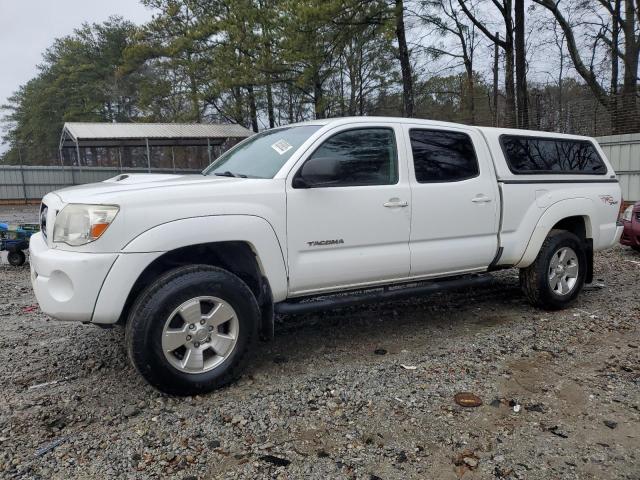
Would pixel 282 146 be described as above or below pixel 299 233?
above

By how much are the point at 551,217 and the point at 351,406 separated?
2965 millimetres

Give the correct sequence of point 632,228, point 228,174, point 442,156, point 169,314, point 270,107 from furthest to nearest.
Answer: point 270,107
point 632,228
point 442,156
point 228,174
point 169,314

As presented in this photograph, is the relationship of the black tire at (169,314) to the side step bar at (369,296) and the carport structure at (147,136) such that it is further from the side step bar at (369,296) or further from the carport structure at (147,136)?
the carport structure at (147,136)

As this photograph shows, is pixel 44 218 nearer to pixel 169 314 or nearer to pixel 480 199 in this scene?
pixel 169 314

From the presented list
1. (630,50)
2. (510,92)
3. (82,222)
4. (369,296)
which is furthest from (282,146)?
(630,50)

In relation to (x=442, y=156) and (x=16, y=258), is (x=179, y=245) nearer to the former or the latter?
(x=442, y=156)

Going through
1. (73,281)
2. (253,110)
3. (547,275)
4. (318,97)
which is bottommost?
(547,275)

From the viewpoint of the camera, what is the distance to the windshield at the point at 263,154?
3.65m

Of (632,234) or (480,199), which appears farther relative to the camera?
(632,234)

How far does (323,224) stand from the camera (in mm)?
3482

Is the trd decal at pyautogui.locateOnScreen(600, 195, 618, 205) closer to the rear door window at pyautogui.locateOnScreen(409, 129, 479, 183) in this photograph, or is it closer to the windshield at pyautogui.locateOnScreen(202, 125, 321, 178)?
the rear door window at pyautogui.locateOnScreen(409, 129, 479, 183)

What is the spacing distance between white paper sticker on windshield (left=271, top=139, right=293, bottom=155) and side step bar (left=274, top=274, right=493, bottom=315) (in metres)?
1.14

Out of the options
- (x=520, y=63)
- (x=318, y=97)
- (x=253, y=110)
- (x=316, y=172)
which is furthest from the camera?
(x=253, y=110)

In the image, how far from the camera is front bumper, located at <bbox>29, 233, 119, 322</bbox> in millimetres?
2809
